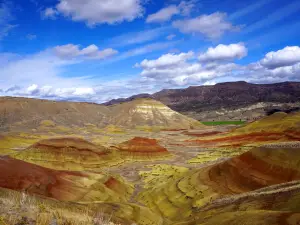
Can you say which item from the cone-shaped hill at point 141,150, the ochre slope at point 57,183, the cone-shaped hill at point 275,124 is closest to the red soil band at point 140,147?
the cone-shaped hill at point 141,150

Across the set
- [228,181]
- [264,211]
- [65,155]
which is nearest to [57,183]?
[228,181]

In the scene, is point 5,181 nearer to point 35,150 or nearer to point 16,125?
point 35,150

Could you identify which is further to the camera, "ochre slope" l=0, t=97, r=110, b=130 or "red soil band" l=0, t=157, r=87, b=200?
"ochre slope" l=0, t=97, r=110, b=130

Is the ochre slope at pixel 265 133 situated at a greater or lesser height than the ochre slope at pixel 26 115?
lesser

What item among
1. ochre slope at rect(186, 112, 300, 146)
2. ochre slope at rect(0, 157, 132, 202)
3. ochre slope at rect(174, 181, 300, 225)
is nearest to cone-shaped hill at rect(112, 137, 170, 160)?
ochre slope at rect(186, 112, 300, 146)

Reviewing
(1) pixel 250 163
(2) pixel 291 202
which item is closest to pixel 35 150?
(1) pixel 250 163

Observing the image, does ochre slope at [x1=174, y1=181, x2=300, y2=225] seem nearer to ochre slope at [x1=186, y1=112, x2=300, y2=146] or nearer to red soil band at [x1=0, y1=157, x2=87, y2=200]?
red soil band at [x1=0, y1=157, x2=87, y2=200]

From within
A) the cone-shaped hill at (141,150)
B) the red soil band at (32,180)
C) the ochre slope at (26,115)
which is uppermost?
the ochre slope at (26,115)

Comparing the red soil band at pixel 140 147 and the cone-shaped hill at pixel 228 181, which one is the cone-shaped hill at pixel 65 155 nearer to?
the red soil band at pixel 140 147
